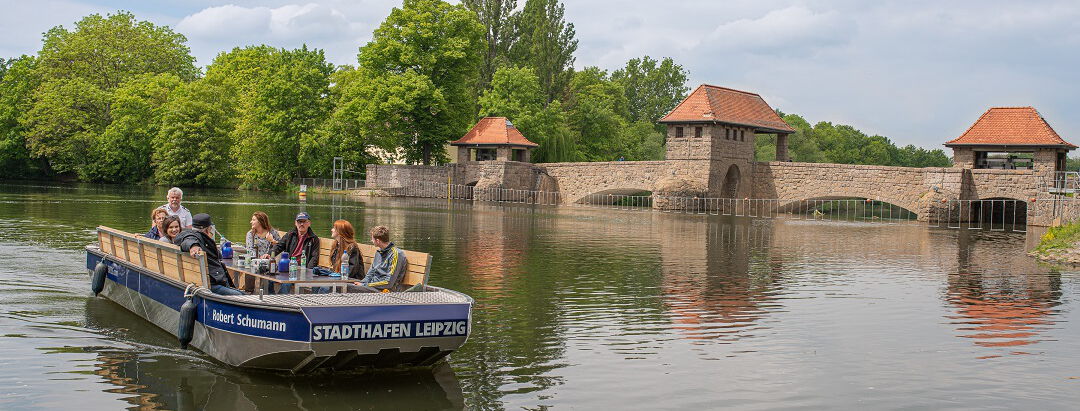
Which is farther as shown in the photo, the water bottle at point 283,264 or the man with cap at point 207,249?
the water bottle at point 283,264

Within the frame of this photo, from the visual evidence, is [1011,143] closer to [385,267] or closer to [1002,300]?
[1002,300]

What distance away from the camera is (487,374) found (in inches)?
399

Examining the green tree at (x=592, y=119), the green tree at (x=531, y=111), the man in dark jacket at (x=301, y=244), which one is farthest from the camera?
the green tree at (x=592, y=119)

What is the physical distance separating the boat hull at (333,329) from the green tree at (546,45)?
6112 cm

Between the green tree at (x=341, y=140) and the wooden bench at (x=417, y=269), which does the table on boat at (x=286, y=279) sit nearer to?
the wooden bench at (x=417, y=269)

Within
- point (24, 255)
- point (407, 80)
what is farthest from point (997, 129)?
point (24, 255)

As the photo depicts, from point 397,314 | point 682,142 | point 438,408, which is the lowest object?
point 438,408

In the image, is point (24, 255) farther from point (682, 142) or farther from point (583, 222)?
point (682, 142)

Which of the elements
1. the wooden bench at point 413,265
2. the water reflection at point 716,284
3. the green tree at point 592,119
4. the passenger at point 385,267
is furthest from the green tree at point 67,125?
the passenger at point 385,267

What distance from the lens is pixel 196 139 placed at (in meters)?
74.6

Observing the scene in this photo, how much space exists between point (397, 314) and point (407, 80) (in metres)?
54.6

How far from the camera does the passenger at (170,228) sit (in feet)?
40.4

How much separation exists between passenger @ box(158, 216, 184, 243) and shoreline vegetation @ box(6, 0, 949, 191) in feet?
162

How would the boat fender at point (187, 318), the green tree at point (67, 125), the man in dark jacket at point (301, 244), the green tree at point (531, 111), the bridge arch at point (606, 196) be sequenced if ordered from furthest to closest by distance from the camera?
the green tree at point (67, 125) → the green tree at point (531, 111) → the bridge arch at point (606, 196) → the man in dark jacket at point (301, 244) → the boat fender at point (187, 318)
